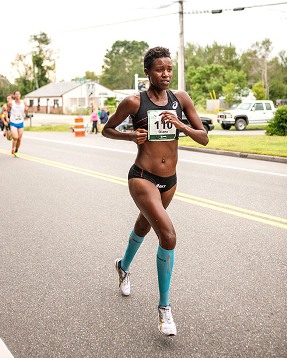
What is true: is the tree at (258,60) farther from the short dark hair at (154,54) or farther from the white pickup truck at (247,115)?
the short dark hair at (154,54)

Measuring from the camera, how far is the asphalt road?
323 cm

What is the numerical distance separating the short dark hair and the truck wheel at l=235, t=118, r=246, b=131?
2690 centimetres

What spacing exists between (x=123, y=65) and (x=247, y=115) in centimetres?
10282

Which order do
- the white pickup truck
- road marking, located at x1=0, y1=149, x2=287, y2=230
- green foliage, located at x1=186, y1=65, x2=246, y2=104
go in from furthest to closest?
green foliage, located at x1=186, y1=65, x2=246, y2=104 < the white pickup truck < road marking, located at x1=0, y1=149, x2=287, y2=230

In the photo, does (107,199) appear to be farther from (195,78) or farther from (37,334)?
(195,78)

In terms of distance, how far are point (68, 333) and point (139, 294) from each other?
34.6 inches

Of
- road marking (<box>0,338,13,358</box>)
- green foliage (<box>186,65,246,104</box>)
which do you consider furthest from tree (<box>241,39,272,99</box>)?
road marking (<box>0,338,13,358</box>)

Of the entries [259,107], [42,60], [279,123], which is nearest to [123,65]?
[42,60]

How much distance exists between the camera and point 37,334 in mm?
3373

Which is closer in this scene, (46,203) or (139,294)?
(139,294)

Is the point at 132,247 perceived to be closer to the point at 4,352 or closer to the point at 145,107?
A: the point at 145,107

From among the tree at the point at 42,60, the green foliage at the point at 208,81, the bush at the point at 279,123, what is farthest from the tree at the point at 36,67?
the bush at the point at 279,123

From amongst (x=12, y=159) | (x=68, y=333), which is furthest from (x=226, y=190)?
(x=12, y=159)

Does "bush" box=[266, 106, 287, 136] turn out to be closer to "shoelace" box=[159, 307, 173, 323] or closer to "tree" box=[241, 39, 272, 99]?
"shoelace" box=[159, 307, 173, 323]
